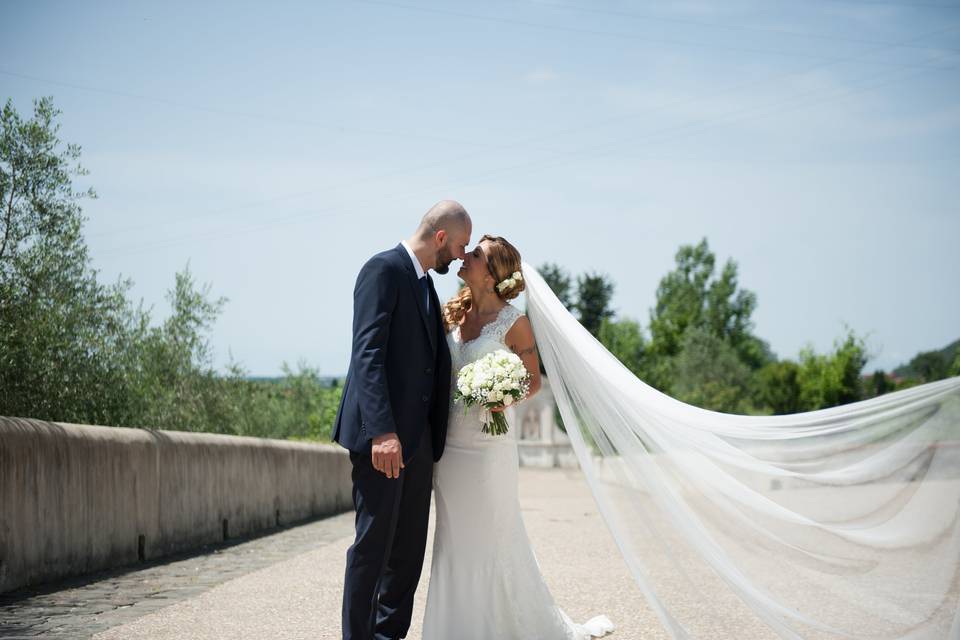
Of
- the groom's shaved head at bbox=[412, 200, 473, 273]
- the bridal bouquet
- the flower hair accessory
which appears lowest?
the bridal bouquet

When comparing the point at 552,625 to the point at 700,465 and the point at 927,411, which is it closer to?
the point at 700,465

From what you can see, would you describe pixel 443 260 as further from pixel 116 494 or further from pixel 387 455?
pixel 116 494

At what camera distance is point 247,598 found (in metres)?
7.53

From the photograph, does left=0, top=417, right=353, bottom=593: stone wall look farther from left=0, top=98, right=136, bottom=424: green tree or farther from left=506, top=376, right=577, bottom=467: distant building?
left=506, top=376, right=577, bottom=467: distant building

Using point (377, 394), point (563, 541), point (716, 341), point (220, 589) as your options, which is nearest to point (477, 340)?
point (377, 394)

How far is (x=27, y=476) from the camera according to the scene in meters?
7.38

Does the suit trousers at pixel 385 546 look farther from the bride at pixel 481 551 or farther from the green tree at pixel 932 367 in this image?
the green tree at pixel 932 367

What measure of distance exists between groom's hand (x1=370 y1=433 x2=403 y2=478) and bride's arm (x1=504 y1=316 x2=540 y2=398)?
1.24m

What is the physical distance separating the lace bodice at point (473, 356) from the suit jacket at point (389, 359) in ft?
1.47

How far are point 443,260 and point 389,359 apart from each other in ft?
2.21

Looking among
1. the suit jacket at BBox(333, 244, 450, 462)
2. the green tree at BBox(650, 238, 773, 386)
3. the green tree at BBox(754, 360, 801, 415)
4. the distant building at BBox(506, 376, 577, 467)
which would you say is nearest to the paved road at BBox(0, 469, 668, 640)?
the suit jacket at BBox(333, 244, 450, 462)

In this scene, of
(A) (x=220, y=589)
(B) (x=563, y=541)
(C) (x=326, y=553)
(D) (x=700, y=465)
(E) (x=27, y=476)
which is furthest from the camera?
(B) (x=563, y=541)

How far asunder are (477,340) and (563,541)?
6679mm

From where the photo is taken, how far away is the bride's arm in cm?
595
